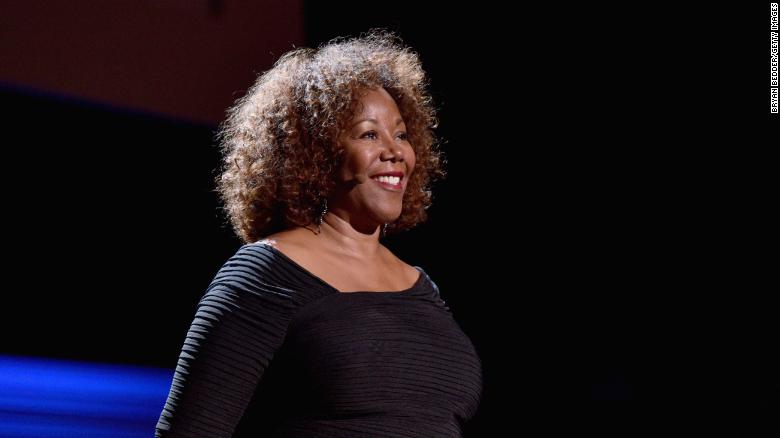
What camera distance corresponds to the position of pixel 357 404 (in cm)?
126

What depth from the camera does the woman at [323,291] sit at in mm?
1249

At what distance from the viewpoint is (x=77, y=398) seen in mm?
2547

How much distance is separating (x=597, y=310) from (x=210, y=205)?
141cm

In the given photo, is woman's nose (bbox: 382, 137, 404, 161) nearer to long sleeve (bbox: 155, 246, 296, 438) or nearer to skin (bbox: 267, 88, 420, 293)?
skin (bbox: 267, 88, 420, 293)

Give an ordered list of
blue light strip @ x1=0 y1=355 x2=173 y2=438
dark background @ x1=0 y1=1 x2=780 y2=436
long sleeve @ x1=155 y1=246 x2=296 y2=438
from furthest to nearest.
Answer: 1. dark background @ x1=0 y1=1 x2=780 y2=436
2. blue light strip @ x1=0 y1=355 x2=173 y2=438
3. long sleeve @ x1=155 y1=246 x2=296 y2=438

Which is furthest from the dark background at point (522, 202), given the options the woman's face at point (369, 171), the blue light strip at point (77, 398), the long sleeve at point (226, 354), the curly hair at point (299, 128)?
the long sleeve at point (226, 354)

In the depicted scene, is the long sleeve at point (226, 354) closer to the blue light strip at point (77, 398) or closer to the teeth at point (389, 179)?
the teeth at point (389, 179)

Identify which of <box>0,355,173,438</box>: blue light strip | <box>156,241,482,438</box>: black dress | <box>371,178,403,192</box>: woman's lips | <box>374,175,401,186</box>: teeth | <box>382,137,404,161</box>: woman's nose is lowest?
<box>0,355,173,438</box>: blue light strip

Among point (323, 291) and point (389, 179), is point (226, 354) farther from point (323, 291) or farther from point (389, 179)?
point (389, 179)

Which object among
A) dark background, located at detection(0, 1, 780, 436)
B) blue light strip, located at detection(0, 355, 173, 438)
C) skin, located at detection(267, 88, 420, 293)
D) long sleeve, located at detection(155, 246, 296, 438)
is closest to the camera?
long sleeve, located at detection(155, 246, 296, 438)

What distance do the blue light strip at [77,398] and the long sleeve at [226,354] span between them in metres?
1.39

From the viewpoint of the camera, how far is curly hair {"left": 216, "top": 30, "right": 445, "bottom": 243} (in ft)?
4.94

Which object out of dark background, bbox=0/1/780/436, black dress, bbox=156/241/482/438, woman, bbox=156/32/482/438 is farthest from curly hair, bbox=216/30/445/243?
dark background, bbox=0/1/780/436

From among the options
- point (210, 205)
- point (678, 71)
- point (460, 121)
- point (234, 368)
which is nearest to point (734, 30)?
point (678, 71)
